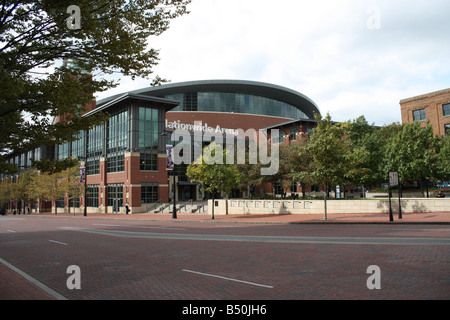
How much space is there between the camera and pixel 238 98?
86938 millimetres

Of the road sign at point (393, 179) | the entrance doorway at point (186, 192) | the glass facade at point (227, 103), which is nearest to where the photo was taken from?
the road sign at point (393, 179)

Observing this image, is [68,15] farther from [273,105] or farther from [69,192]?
[273,105]

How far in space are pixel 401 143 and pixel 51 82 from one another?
3762 centimetres

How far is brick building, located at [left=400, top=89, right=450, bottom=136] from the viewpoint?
164ft

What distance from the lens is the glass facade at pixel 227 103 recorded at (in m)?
83.6

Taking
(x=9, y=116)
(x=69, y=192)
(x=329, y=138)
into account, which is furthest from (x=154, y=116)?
(x=9, y=116)

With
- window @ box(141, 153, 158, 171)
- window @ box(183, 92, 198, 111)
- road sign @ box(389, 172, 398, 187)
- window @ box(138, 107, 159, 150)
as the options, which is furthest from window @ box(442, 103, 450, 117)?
window @ box(183, 92, 198, 111)

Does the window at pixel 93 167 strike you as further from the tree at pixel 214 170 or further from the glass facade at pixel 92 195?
the tree at pixel 214 170

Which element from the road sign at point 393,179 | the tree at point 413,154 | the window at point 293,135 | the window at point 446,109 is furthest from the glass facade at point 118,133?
the window at point 446,109

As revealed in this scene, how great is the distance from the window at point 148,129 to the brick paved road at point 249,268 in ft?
114

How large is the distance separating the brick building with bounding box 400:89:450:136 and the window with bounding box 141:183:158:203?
4204 cm

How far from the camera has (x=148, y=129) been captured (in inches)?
1937

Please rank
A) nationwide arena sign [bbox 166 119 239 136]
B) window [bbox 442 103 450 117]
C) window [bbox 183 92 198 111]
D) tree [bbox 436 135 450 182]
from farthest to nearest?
1. window [bbox 183 92 198 111]
2. nationwide arena sign [bbox 166 119 239 136]
3. window [bbox 442 103 450 117]
4. tree [bbox 436 135 450 182]

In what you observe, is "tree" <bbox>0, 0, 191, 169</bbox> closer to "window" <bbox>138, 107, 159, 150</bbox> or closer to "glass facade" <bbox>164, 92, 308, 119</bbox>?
"window" <bbox>138, 107, 159, 150</bbox>
